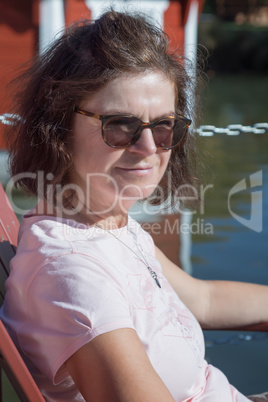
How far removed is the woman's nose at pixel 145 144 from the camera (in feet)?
4.41

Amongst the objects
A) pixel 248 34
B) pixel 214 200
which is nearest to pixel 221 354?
pixel 214 200

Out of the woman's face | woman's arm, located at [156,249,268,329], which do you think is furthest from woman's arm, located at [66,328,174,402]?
woman's arm, located at [156,249,268,329]

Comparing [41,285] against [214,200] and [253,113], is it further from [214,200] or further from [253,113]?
[253,113]

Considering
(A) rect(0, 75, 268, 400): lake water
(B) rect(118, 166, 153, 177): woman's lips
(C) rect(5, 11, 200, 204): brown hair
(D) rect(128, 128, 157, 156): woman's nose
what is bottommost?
(A) rect(0, 75, 268, 400): lake water

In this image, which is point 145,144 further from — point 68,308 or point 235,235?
point 235,235

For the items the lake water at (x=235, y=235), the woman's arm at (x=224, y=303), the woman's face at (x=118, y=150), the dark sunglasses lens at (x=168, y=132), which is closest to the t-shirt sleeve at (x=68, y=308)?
the woman's face at (x=118, y=150)

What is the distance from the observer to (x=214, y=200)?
21.6 ft

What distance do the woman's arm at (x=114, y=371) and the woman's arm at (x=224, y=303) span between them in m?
0.65

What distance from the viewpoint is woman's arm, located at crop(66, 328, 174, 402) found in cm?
106

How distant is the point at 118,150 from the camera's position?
134cm

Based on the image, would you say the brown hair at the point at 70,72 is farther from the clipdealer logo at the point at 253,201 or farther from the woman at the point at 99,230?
the clipdealer logo at the point at 253,201

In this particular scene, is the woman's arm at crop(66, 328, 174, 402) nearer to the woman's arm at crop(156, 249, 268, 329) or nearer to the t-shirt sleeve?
the t-shirt sleeve

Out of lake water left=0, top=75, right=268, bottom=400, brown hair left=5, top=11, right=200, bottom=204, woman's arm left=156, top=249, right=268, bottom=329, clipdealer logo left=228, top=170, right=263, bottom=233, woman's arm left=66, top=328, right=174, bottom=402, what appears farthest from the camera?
clipdealer logo left=228, top=170, right=263, bottom=233

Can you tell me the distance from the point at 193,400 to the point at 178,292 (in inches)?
16.1
